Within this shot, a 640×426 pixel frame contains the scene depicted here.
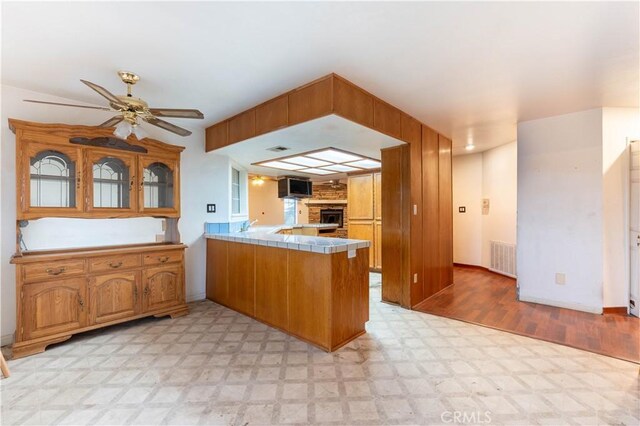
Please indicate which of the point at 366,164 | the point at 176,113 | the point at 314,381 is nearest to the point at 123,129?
the point at 176,113

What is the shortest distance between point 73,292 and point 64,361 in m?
0.61

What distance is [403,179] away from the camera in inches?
143

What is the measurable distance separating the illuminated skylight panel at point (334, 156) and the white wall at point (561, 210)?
2418mm

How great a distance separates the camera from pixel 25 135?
2.41m

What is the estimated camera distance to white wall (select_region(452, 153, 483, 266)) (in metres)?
5.77

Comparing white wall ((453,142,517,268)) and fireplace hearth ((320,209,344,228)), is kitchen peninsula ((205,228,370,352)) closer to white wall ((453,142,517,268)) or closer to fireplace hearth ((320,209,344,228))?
white wall ((453,142,517,268))

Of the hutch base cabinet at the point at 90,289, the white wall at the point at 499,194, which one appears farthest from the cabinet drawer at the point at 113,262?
the white wall at the point at 499,194

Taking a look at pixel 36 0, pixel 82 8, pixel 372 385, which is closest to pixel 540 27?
pixel 372 385

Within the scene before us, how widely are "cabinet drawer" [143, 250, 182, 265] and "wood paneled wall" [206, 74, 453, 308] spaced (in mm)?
1516

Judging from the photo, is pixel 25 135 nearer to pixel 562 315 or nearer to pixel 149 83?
pixel 149 83

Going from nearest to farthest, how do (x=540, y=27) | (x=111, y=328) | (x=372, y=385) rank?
(x=540, y=27)
(x=372, y=385)
(x=111, y=328)

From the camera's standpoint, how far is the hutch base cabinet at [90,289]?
7.79ft

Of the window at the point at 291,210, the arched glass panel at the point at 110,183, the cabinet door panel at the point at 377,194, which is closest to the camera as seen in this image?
the arched glass panel at the point at 110,183

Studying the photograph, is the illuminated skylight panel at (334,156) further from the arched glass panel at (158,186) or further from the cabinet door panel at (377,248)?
the arched glass panel at (158,186)
